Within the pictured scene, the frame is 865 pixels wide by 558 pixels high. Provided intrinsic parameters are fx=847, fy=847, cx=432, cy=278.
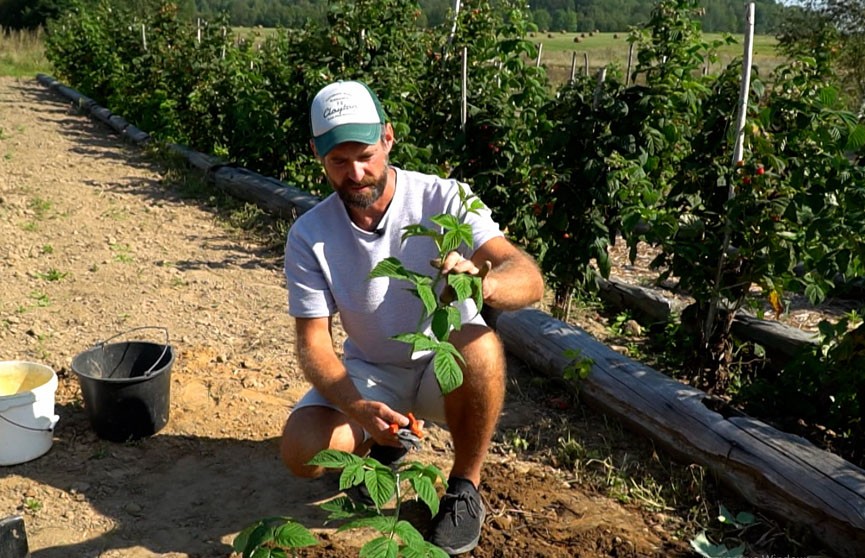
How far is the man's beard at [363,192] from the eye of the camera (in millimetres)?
2713

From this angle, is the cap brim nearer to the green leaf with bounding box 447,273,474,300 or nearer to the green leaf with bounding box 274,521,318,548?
the green leaf with bounding box 447,273,474,300

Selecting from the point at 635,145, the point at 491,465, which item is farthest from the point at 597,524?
the point at 635,145

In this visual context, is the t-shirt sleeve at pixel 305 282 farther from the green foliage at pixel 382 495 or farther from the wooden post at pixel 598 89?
the wooden post at pixel 598 89

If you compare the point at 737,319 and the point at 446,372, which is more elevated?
the point at 446,372

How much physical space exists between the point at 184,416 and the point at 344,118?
5.84ft

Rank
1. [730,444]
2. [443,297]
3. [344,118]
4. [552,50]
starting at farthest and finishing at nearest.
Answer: [552,50] < [730,444] < [344,118] < [443,297]

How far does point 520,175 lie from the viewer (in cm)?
484

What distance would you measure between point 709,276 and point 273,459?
2.14 meters

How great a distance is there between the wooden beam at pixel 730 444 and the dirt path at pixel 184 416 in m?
0.25

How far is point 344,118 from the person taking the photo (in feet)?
8.50

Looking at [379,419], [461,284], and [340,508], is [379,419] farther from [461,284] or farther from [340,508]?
[461,284]

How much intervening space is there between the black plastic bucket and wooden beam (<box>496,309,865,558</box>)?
5.74ft

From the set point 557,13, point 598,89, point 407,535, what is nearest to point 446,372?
point 407,535

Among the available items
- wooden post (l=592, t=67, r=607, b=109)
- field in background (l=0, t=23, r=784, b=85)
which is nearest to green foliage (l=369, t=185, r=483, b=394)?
wooden post (l=592, t=67, r=607, b=109)
